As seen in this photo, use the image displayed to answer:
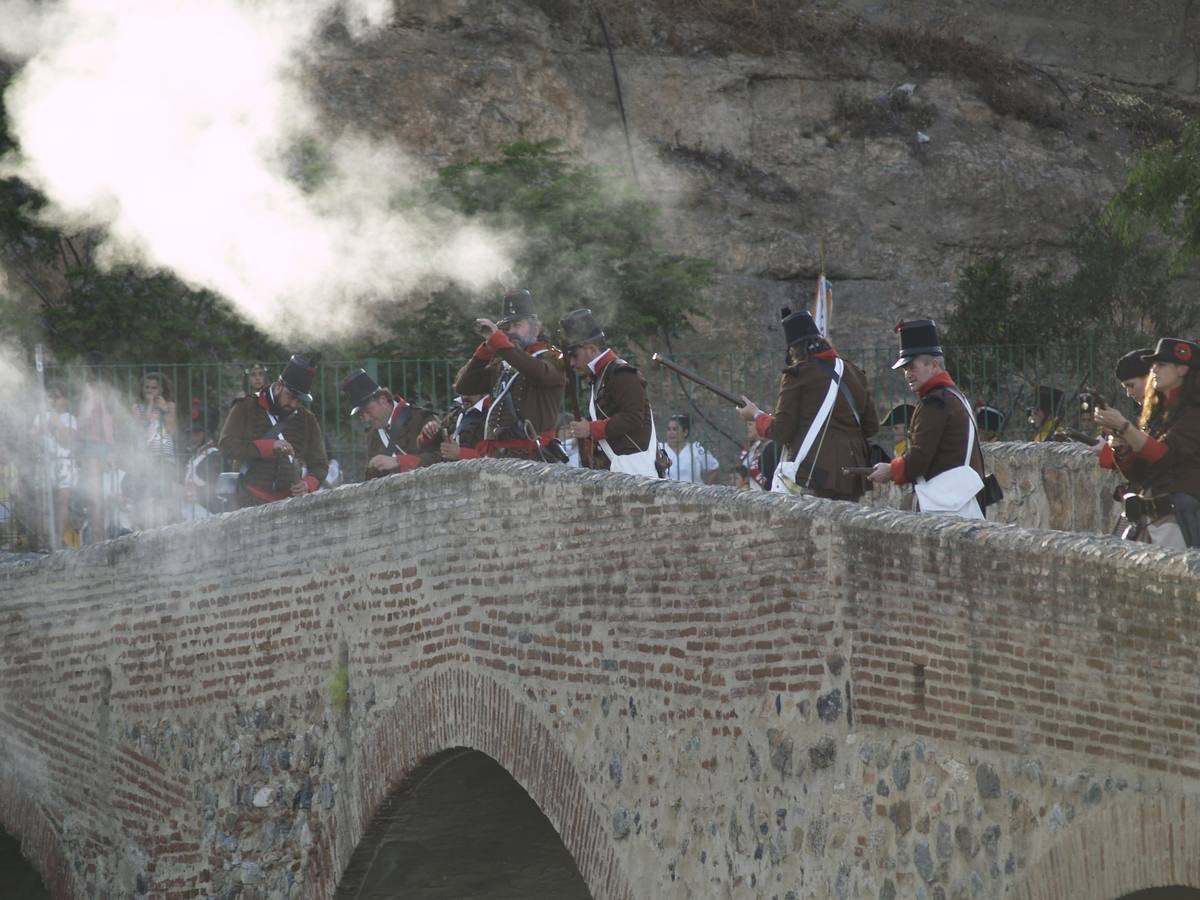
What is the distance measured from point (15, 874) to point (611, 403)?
8.47 m

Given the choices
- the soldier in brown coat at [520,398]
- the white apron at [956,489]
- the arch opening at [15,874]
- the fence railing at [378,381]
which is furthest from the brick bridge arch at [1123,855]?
the arch opening at [15,874]

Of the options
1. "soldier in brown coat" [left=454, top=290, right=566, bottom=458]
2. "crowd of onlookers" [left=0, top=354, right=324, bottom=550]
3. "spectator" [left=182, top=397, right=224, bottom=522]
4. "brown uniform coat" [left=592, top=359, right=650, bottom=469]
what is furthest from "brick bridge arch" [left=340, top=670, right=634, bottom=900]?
"crowd of onlookers" [left=0, top=354, right=324, bottom=550]

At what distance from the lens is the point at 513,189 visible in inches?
957

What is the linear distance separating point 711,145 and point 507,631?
89.5 ft

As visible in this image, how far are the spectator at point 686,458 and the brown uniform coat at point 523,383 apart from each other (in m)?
4.04

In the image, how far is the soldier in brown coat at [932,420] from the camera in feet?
31.2

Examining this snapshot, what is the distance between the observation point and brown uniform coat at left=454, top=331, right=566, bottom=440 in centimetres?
1138

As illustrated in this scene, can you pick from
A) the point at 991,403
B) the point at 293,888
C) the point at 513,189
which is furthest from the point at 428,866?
the point at 513,189

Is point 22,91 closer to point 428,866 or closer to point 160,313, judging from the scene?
point 160,313

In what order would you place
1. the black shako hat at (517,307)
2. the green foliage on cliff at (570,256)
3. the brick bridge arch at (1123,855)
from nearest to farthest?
the brick bridge arch at (1123,855)
the black shako hat at (517,307)
the green foliage on cliff at (570,256)

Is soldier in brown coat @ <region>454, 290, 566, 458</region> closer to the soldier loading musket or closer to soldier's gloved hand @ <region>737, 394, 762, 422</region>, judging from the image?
the soldier loading musket

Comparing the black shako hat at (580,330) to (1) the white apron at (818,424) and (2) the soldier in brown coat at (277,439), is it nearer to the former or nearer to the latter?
(1) the white apron at (818,424)

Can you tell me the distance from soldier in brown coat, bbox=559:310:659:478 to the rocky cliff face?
2226 centimetres

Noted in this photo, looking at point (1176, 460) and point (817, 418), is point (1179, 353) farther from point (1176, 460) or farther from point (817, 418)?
point (817, 418)
